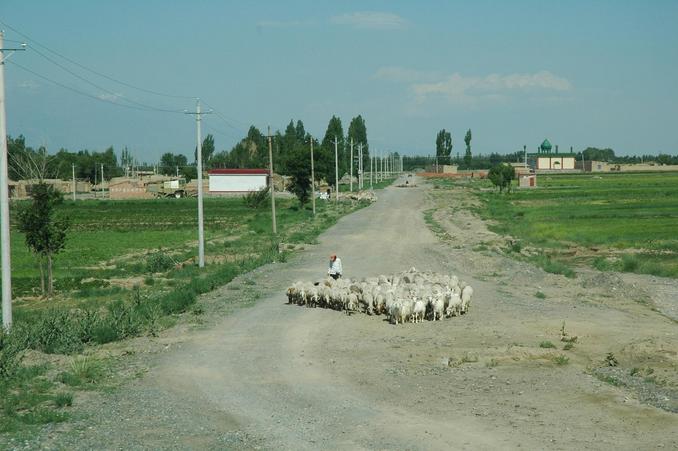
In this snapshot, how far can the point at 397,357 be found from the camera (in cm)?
1988

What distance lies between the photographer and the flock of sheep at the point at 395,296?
973 inches

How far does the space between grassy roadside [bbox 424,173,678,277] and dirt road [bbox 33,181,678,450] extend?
12.5 meters

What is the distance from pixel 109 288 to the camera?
35.4 m

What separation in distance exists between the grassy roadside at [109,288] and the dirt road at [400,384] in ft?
4.37

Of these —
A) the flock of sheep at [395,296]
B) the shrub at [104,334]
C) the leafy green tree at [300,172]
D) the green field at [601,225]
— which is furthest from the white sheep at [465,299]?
the leafy green tree at [300,172]

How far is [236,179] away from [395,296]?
107 m

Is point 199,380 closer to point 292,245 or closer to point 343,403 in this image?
point 343,403

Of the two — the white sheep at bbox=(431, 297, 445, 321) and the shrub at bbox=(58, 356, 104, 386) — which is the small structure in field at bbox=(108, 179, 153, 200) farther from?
the shrub at bbox=(58, 356, 104, 386)

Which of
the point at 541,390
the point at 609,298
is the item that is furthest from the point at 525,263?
the point at 541,390

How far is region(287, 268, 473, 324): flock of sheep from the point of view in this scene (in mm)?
24719

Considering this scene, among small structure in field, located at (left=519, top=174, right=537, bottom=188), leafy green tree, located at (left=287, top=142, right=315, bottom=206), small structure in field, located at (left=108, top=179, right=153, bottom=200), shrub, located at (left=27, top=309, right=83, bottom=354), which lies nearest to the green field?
leafy green tree, located at (left=287, top=142, right=315, bottom=206)

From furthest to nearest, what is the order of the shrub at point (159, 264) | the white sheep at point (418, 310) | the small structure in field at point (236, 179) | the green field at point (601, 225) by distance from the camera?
the small structure in field at point (236, 179) → the green field at point (601, 225) → the shrub at point (159, 264) → the white sheep at point (418, 310)

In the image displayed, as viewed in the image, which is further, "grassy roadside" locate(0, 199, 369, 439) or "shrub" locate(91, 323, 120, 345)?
"shrub" locate(91, 323, 120, 345)

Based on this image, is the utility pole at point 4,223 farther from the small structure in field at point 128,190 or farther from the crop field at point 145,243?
the small structure in field at point 128,190
